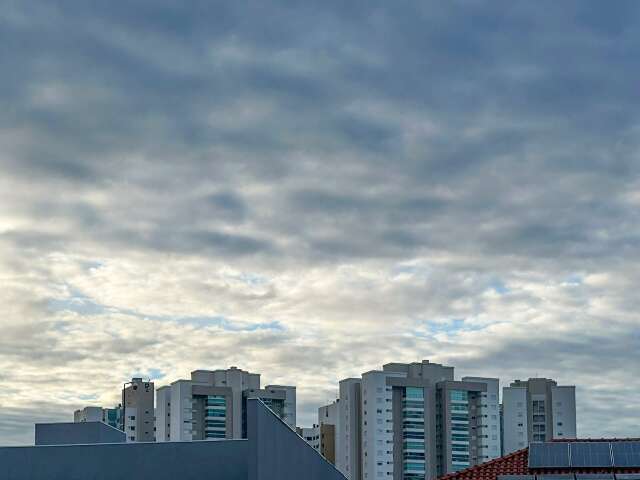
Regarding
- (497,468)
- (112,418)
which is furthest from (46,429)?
(112,418)

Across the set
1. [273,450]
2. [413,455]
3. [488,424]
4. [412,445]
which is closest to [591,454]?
[273,450]

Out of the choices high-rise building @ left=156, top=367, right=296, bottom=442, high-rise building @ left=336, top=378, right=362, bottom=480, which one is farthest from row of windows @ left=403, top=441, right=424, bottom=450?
high-rise building @ left=156, top=367, right=296, bottom=442

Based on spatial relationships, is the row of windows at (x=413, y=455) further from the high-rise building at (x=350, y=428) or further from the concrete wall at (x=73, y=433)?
the concrete wall at (x=73, y=433)

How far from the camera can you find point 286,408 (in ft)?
481

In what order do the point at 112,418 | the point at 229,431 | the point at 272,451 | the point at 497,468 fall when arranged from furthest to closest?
the point at 112,418
the point at 229,431
the point at 497,468
the point at 272,451

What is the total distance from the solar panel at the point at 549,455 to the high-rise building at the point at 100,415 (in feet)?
431

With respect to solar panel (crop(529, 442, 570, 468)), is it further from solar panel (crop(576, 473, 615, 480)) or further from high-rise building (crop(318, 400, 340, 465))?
high-rise building (crop(318, 400, 340, 465))

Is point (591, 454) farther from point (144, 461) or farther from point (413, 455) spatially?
point (413, 455)

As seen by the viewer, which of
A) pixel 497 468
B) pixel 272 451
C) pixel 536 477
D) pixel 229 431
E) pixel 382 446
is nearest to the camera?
pixel 272 451

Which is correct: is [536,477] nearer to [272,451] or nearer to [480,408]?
[272,451]

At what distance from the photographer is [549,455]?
33344 millimetres

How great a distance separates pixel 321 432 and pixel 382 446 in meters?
16.5

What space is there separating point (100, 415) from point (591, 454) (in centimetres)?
13961

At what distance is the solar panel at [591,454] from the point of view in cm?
3247
